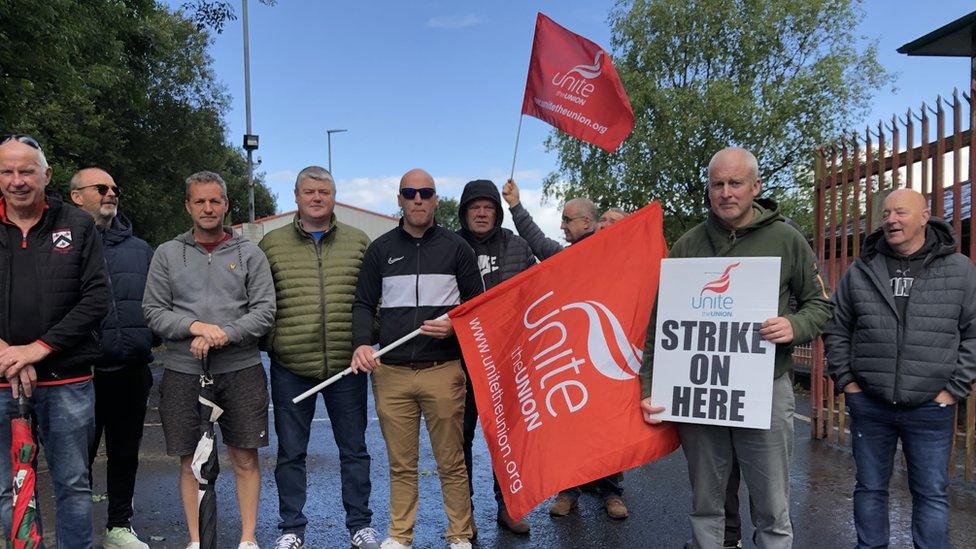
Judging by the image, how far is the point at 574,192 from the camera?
2545 centimetres

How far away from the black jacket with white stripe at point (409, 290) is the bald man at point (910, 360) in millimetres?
2216

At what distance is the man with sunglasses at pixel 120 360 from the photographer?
165 inches

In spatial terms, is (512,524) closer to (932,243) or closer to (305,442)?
(305,442)

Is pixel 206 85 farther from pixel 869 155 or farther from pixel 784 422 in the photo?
pixel 784 422

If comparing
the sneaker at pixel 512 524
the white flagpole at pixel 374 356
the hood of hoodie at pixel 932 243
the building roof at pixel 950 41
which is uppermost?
the building roof at pixel 950 41

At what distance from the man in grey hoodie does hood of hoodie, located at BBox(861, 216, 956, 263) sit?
134 inches

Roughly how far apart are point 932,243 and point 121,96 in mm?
12931

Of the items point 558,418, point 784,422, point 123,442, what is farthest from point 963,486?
point 123,442

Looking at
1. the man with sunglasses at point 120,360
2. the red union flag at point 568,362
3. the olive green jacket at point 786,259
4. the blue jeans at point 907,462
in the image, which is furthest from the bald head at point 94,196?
the blue jeans at point 907,462

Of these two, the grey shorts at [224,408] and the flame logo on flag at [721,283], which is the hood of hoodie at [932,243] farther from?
the grey shorts at [224,408]

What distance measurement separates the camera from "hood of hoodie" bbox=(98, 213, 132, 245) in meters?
4.30

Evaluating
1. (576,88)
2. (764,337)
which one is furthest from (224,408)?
(576,88)

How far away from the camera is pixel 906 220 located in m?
3.62

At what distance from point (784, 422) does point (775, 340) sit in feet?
1.39
